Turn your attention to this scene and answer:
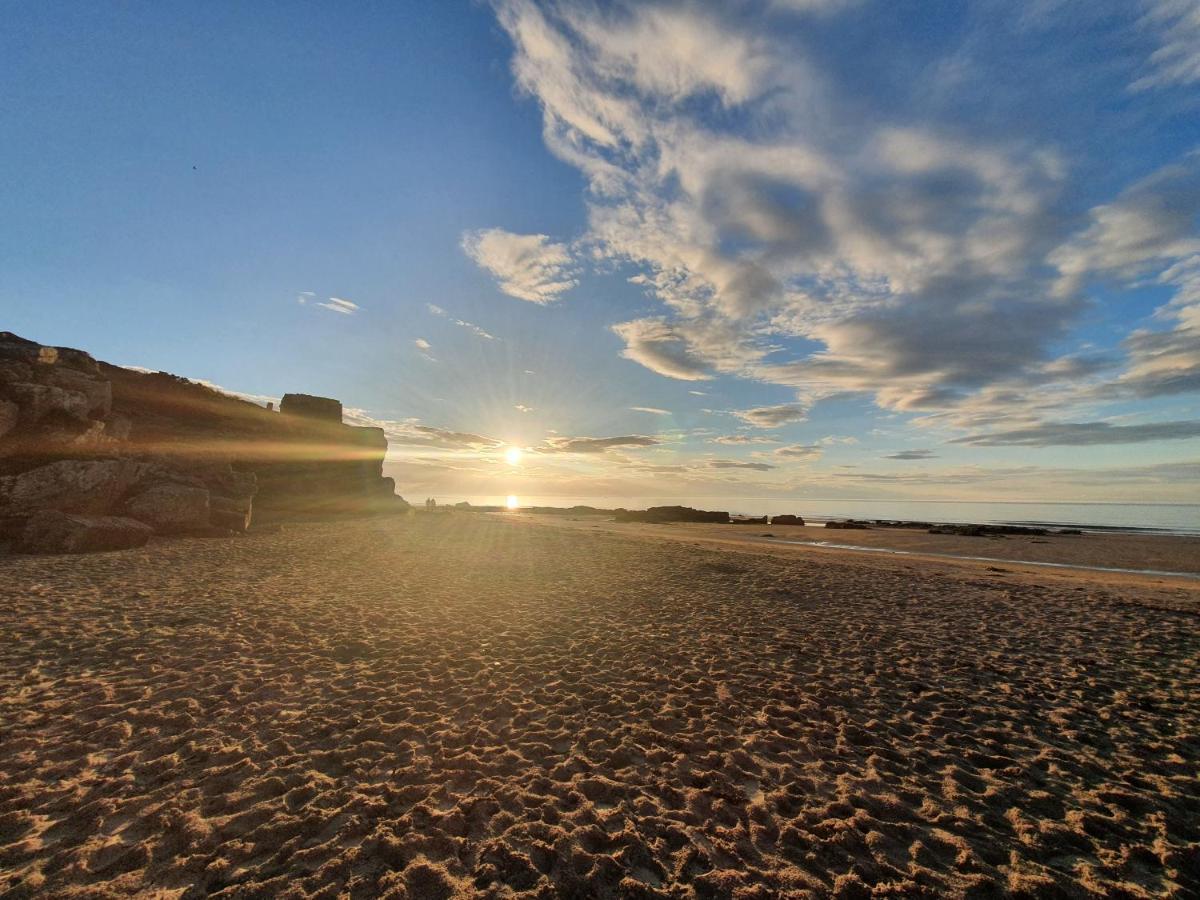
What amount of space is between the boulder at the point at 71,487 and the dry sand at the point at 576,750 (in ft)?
23.6

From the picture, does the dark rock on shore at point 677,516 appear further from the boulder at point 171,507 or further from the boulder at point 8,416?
the boulder at point 8,416

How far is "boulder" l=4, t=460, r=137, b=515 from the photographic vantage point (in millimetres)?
16844

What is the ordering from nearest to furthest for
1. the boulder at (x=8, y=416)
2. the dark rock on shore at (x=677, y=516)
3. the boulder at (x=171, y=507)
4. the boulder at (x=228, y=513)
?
1. the boulder at (x=8, y=416)
2. the boulder at (x=171, y=507)
3. the boulder at (x=228, y=513)
4. the dark rock on shore at (x=677, y=516)

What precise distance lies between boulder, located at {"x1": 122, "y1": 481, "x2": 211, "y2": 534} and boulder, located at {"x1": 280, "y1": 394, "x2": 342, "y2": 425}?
97.9 feet

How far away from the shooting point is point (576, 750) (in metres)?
5.84

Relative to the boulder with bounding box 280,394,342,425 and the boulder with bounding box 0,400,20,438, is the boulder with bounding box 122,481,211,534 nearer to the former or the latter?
the boulder with bounding box 0,400,20,438

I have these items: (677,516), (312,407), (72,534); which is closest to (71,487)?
(72,534)

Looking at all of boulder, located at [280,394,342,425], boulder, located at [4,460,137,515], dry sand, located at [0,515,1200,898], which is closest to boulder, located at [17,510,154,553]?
boulder, located at [4,460,137,515]

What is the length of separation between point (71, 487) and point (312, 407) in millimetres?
35209

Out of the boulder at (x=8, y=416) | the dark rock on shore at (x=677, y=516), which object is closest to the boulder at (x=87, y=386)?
the boulder at (x=8, y=416)

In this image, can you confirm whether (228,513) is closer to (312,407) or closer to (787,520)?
(312,407)

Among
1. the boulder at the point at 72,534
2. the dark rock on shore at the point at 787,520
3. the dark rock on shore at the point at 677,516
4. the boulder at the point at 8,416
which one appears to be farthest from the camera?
the dark rock on shore at the point at 677,516

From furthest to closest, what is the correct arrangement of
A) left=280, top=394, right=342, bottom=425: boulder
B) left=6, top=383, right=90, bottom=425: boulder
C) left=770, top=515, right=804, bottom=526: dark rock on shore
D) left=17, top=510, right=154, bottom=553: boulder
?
1. left=770, top=515, right=804, bottom=526: dark rock on shore
2. left=280, top=394, right=342, bottom=425: boulder
3. left=6, top=383, right=90, bottom=425: boulder
4. left=17, top=510, right=154, bottom=553: boulder

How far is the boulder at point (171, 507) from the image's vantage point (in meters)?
20.2
